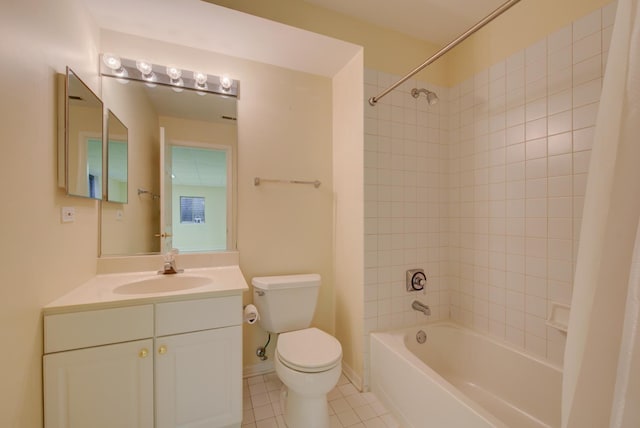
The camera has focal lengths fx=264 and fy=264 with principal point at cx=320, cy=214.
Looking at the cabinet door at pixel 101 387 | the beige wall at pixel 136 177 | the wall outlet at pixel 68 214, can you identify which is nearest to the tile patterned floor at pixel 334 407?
the cabinet door at pixel 101 387

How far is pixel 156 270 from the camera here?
5.39ft

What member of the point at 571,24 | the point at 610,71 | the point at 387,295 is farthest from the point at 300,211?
the point at 571,24

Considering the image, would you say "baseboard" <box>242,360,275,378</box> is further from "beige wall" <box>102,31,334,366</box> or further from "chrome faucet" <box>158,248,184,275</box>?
"chrome faucet" <box>158,248,184,275</box>

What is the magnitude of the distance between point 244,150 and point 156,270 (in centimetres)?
96

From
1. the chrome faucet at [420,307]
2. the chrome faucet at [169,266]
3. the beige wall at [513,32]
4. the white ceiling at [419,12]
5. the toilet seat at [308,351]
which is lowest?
the toilet seat at [308,351]

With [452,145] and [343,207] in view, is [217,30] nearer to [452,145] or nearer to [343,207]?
[343,207]

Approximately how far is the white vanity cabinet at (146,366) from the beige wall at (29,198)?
2.7 inches

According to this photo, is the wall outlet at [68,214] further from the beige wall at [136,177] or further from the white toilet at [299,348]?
the white toilet at [299,348]

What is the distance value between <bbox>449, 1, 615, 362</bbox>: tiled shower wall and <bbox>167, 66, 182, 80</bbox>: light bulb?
6.37ft

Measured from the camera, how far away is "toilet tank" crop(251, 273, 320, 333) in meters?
1.70

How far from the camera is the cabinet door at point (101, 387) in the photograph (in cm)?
103

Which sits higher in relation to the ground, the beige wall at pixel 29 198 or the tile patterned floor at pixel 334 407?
the beige wall at pixel 29 198

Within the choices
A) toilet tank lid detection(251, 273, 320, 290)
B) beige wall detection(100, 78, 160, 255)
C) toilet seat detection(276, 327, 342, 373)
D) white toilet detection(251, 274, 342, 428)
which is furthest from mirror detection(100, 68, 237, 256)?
toilet seat detection(276, 327, 342, 373)

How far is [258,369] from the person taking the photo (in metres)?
1.89
